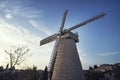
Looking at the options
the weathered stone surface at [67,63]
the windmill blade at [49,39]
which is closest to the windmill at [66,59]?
the weathered stone surface at [67,63]

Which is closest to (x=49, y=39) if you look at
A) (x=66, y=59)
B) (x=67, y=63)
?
(x=66, y=59)

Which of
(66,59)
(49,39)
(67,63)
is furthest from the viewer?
(49,39)

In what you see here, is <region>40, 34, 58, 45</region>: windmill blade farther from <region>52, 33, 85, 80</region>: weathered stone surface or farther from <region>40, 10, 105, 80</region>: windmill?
<region>52, 33, 85, 80</region>: weathered stone surface

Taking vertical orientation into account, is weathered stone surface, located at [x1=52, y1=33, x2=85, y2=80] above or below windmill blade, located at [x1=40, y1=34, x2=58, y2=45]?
below

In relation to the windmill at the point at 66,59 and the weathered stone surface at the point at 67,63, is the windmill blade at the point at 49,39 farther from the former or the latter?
the weathered stone surface at the point at 67,63

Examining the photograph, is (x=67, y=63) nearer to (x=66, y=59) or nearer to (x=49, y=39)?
(x=66, y=59)

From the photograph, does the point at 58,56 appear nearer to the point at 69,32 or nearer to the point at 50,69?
the point at 50,69

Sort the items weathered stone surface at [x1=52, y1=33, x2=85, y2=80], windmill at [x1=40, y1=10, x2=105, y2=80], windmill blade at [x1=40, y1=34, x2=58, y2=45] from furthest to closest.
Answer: windmill blade at [x1=40, y1=34, x2=58, y2=45]
windmill at [x1=40, y1=10, x2=105, y2=80]
weathered stone surface at [x1=52, y1=33, x2=85, y2=80]

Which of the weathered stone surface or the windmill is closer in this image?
the weathered stone surface

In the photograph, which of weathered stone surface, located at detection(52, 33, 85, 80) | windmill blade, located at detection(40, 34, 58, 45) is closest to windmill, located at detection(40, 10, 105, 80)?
weathered stone surface, located at detection(52, 33, 85, 80)

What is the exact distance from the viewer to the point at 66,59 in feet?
72.7

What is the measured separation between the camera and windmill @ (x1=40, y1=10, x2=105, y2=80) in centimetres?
2136

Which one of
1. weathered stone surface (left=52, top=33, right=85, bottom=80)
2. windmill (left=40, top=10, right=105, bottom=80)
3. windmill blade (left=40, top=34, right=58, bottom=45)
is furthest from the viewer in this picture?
windmill blade (left=40, top=34, right=58, bottom=45)

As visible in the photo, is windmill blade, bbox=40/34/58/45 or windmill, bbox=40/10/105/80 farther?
windmill blade, bbox=40/34/58/45
